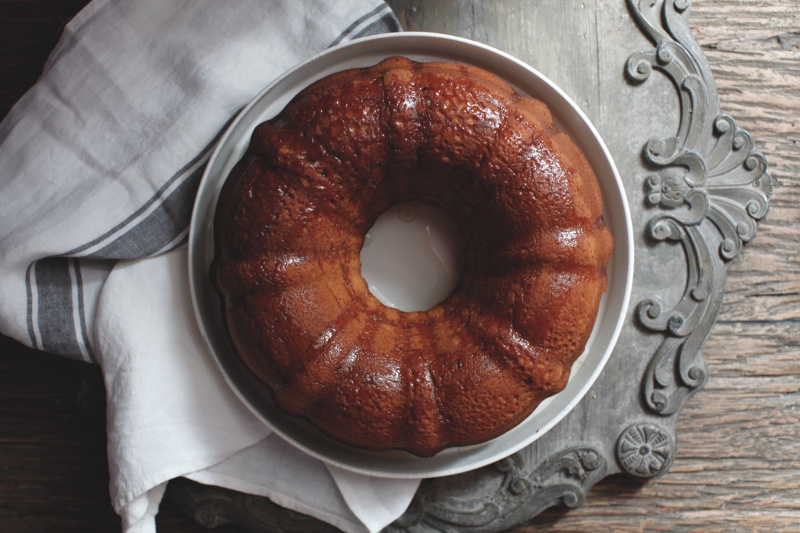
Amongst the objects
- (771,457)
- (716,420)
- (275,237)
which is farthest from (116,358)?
(771,457)

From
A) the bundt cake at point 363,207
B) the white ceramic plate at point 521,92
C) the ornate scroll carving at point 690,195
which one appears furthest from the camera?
the ornate scroll carving at point 690,195

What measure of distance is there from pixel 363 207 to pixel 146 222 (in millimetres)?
503

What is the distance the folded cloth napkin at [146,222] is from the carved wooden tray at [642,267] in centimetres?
14

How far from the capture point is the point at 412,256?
1.51m

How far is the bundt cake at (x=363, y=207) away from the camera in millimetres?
1303

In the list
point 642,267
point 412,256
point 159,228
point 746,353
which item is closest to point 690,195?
point 642,267

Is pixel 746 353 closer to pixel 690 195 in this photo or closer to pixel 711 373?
pixel 711 373

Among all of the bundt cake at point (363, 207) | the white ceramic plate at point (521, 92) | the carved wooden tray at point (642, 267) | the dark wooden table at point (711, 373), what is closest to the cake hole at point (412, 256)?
the bundt cake at point (363, 207)

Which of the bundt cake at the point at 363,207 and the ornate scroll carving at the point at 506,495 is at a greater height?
the bundt cake at the point at 363,207

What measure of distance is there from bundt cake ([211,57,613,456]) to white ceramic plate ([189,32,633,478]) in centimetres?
9

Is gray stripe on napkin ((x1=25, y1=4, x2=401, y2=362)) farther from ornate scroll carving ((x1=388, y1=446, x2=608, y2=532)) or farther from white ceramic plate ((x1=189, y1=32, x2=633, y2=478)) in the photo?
ornate scroll carving ((x1=388, y1=446, x2=608, y2=532))

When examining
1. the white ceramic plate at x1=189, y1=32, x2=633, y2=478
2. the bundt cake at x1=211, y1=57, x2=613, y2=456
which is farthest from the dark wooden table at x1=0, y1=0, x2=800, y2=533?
the bundt cake at x1=211, y1=57, x2=613, y2=456

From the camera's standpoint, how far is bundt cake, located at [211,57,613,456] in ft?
4.27

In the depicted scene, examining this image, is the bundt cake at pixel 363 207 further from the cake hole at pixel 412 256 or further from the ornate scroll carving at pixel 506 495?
the ornate scroll carving at pixel 506 495
